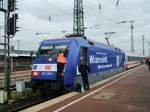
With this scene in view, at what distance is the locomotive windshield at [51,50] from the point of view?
1856 cm

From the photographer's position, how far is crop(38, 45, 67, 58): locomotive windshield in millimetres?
18559

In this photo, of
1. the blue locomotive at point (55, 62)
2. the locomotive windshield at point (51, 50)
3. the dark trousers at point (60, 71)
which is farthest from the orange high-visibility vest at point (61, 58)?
the locomotive windshield at point (51, 50)

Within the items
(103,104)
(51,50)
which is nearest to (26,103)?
(103,104)

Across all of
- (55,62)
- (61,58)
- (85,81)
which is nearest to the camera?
(61,58)

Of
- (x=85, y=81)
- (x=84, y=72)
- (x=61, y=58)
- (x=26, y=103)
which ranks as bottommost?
(x=26, y=103)

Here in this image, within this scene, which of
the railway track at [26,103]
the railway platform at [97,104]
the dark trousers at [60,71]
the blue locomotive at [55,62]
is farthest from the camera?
the blue locomotive at [55,62]

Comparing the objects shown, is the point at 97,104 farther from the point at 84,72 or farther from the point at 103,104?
the point at 84,72

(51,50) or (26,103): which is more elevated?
(51,50)

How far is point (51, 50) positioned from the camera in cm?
1900

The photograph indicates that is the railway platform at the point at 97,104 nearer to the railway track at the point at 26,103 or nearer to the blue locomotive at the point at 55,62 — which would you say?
the railway track at the point at 26,103

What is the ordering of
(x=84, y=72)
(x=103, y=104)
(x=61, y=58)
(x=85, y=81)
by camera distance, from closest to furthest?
(x=103, y=104)
(x=61, y=58)
(x=85, y=81)
(x=84, y=72)

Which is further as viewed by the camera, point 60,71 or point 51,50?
point 51,50

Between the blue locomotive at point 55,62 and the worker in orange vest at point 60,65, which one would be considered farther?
the blue locomotive at point 55,62

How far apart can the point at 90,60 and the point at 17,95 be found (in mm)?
5484
